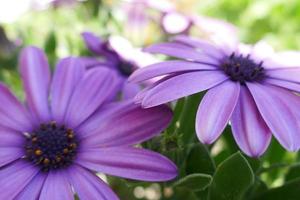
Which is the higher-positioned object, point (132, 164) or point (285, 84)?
point (285, 84)

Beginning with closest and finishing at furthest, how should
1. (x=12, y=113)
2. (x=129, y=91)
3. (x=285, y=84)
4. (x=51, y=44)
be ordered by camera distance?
(x=285, y=84), (x=12, y=113), (x=129, y=91), (x=51, y=44)

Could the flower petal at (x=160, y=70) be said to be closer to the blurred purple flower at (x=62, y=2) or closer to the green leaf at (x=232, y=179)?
the green leaf at (x=232, y=179)

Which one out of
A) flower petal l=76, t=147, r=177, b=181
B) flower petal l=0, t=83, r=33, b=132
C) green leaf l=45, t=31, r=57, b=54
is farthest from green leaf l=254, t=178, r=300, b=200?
green leaf l=45, t=31, r=57, b=54

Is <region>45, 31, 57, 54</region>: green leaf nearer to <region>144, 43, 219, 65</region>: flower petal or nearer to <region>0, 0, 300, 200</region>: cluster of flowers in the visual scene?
<region>0, 0, 300, 200</region>: cluster of flowers

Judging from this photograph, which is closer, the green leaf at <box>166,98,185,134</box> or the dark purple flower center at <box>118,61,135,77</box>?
the green leaf at <box>166,98,185,134</box>

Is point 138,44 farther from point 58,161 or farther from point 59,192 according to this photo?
point 59,192

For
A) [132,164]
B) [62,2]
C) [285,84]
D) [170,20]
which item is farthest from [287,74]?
[62,2]

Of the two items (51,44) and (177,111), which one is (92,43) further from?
(177,111)
